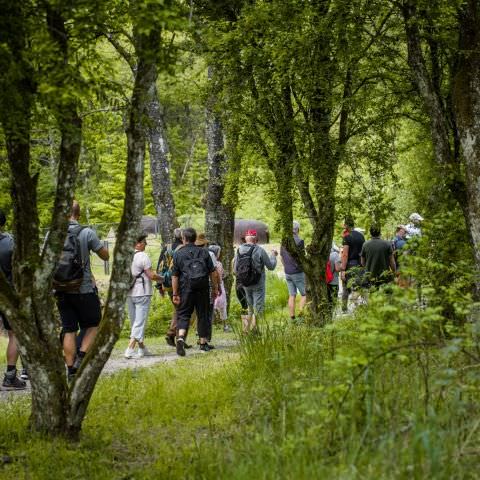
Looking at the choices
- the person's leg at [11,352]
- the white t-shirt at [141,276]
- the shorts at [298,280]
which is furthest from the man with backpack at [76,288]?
the shorts at [298,280]

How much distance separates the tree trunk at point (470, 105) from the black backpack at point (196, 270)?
4.07 m

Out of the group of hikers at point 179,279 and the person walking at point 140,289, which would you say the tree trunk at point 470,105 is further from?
the person walking at point 140,289

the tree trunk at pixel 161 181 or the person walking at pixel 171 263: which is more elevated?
the tree trunk at pixel 161 181

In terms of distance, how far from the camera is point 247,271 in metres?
12.9

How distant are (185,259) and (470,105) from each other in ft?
15.4

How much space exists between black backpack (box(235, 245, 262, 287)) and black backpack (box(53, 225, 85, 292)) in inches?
167

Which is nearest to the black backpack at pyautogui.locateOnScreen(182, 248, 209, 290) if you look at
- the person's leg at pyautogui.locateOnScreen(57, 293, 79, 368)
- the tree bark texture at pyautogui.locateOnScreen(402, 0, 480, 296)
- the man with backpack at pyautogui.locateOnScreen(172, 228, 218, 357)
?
the man with backpack at pyautogui.locateOnScreen(172, 228, 218, 357)

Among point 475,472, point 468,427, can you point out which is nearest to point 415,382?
point 468,427

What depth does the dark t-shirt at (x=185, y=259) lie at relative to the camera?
11961 millimetres

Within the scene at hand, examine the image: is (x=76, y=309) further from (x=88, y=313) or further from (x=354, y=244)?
(x=354, y=244)

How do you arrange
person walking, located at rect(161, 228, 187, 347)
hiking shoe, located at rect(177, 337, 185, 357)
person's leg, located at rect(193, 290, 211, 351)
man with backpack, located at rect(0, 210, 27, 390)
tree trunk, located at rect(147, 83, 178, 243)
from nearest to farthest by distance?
1. man with backpack, located at rect(0, 210, 27, 390)
2. hiking shoe, located at rect(177, 337, 185, 357)
3. person's leg, located at rect(193, 290, 211, 351)
4. person walking, located at rect(161, 228, 187, 347)
5. tree trunk, located at rect(147, 83, 178, 243)

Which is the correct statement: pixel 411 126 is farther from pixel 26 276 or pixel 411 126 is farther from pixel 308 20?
pixel 26 276

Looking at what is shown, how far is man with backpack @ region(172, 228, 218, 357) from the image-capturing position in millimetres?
11906

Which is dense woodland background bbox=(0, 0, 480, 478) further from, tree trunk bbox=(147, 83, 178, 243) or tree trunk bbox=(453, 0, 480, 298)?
tree trunk bbox=(147, 83, 178, 243)
